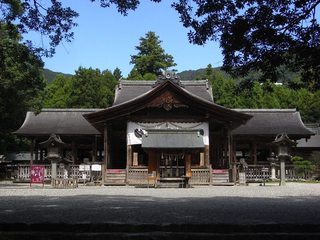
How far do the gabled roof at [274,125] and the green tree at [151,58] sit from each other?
2832 centimetres

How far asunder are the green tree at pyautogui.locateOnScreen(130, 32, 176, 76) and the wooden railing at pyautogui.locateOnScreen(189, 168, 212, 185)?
3668cm

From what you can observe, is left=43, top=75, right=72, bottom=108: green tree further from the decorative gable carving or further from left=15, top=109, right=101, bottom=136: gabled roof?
the decorative gable carving

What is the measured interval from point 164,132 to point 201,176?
332 centimetres

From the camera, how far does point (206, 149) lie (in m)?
27.6

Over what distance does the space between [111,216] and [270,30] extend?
5.21 m

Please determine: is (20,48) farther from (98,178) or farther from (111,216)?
(98,178)

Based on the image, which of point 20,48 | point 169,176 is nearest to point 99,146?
point 169,176

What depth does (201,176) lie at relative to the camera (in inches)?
1050

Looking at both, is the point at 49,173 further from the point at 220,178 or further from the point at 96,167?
the point at 220,178

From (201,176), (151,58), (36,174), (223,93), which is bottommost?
(201,176)

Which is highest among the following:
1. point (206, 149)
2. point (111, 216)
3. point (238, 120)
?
point (238, 120)

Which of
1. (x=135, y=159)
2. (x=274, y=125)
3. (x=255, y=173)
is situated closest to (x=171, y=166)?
(x=135, y=159)

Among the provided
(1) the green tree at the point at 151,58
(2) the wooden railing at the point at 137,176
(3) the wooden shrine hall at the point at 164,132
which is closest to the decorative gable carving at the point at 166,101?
(3) the wooden shrine hall at the point at 164,132

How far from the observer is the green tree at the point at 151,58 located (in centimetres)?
6234
